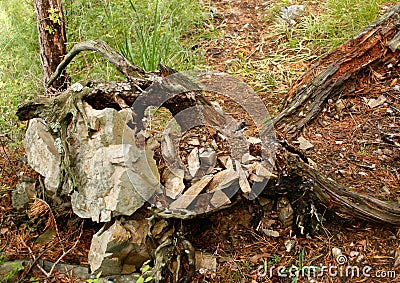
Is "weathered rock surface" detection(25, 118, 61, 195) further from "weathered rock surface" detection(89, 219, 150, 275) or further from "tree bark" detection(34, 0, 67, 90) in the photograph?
"tree bark" detection(34, 0, 67, 90)

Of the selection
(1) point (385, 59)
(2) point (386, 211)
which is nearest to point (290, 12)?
(1) point (385, 59)

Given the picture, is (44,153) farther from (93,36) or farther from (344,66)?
(344,66)

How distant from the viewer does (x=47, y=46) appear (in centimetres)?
359

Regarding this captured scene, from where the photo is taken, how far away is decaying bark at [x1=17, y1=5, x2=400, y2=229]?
7.88 ft

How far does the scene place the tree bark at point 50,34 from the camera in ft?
11.3

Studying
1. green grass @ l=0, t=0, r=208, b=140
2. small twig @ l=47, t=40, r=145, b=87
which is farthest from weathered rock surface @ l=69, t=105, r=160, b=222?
green grass @ l=0, t=0, r=208, b=140

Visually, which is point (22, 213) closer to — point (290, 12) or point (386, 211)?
point (386, 211)

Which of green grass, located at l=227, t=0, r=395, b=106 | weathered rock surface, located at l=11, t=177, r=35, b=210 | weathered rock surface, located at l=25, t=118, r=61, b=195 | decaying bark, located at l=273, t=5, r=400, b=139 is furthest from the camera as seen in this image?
green grass, located at l=227, t=0, r=395, b=106

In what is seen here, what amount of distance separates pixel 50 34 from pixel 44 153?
1.29m

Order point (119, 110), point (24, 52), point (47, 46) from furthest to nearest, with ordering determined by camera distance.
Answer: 1. point (24, 52)
2. point (47, 46)
3. point (119, 110)

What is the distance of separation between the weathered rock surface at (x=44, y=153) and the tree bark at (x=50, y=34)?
2.54ft

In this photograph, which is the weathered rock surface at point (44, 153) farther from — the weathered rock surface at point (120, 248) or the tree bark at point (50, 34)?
the tree bark at point (50, 34)

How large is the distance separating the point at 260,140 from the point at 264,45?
2.02m

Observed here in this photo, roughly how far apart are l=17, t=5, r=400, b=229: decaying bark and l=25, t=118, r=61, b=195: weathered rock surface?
8 centimetres
